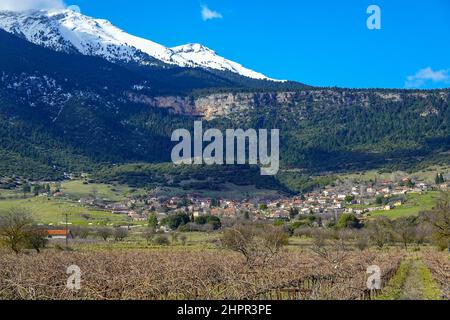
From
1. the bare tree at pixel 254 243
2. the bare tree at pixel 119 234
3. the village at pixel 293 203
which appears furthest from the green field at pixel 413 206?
the bare tree at pixel 119 234

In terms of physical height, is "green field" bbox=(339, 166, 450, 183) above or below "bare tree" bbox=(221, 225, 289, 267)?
above

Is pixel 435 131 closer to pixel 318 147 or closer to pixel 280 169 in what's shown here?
pixel 318 147

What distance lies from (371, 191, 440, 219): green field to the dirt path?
5032 centimetres

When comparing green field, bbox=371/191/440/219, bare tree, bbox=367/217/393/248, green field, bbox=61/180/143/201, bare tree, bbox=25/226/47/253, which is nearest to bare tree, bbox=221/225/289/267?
bare tree, bbox=367/217/393/248

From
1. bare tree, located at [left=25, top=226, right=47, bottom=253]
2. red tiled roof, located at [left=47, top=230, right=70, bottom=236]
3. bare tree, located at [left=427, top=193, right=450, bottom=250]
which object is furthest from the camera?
red tiled roof, located at [left=47, top=230, right=70, bottom=236]

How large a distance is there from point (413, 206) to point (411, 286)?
76349 millimetres

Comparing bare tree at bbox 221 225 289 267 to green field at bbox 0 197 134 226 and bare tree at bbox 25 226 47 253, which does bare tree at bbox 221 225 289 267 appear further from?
green field at bbox 0 197 134 226

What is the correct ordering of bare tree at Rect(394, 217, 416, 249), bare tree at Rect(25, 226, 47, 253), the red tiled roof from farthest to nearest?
1. the red tiled roof
2. bare tree at Rect(394, 217, 416, 249)
3. bare tree at Rect(25, 226, 47, 253)

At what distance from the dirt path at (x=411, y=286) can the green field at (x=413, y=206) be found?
165 feet

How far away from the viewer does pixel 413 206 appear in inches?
4085

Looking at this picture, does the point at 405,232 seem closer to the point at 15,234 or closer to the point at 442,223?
the point at 442,223

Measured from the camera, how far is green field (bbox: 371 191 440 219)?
94150 mm

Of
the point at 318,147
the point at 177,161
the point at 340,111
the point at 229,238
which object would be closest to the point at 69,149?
the point at 177,161
